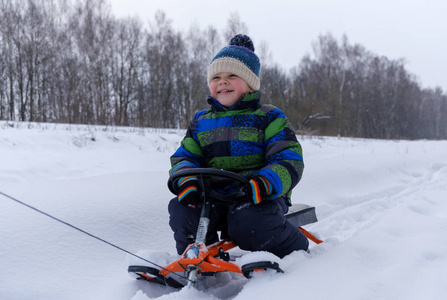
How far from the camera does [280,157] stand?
1.79 m

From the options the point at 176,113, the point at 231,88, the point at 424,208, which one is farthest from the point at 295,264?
the point at 176,113

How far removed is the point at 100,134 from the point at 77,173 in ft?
8.08

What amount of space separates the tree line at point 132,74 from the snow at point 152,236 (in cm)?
1021

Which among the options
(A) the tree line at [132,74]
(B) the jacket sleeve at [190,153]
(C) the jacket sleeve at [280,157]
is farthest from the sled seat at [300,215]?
(A) the tree line at [132,74]

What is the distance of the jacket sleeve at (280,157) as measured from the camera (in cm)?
163

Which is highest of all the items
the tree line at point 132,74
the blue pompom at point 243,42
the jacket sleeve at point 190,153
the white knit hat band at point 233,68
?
the tree line at point 132,74

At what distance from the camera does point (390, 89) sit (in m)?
39.2

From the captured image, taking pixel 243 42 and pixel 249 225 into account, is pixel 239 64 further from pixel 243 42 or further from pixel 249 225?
pixel 249 225

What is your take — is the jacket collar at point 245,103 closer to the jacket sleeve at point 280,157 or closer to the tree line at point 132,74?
the jacket sleeve at point 280,157

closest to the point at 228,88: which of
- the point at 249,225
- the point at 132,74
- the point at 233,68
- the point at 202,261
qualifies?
the point at 233,68

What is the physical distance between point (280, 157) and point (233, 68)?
70 centimetres

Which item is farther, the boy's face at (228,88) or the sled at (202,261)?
the boy's face at (228,88)

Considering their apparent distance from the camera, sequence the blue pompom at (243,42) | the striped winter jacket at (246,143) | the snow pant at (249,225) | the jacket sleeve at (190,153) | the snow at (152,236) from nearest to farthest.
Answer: the snow at (152,236)
the snow pant at (249,225)
the striped winter jacket at (246,143)
the jacket sleeve at (190,153)
the blue pompom at (243,42)

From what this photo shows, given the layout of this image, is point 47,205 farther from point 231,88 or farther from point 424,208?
point 424,208
